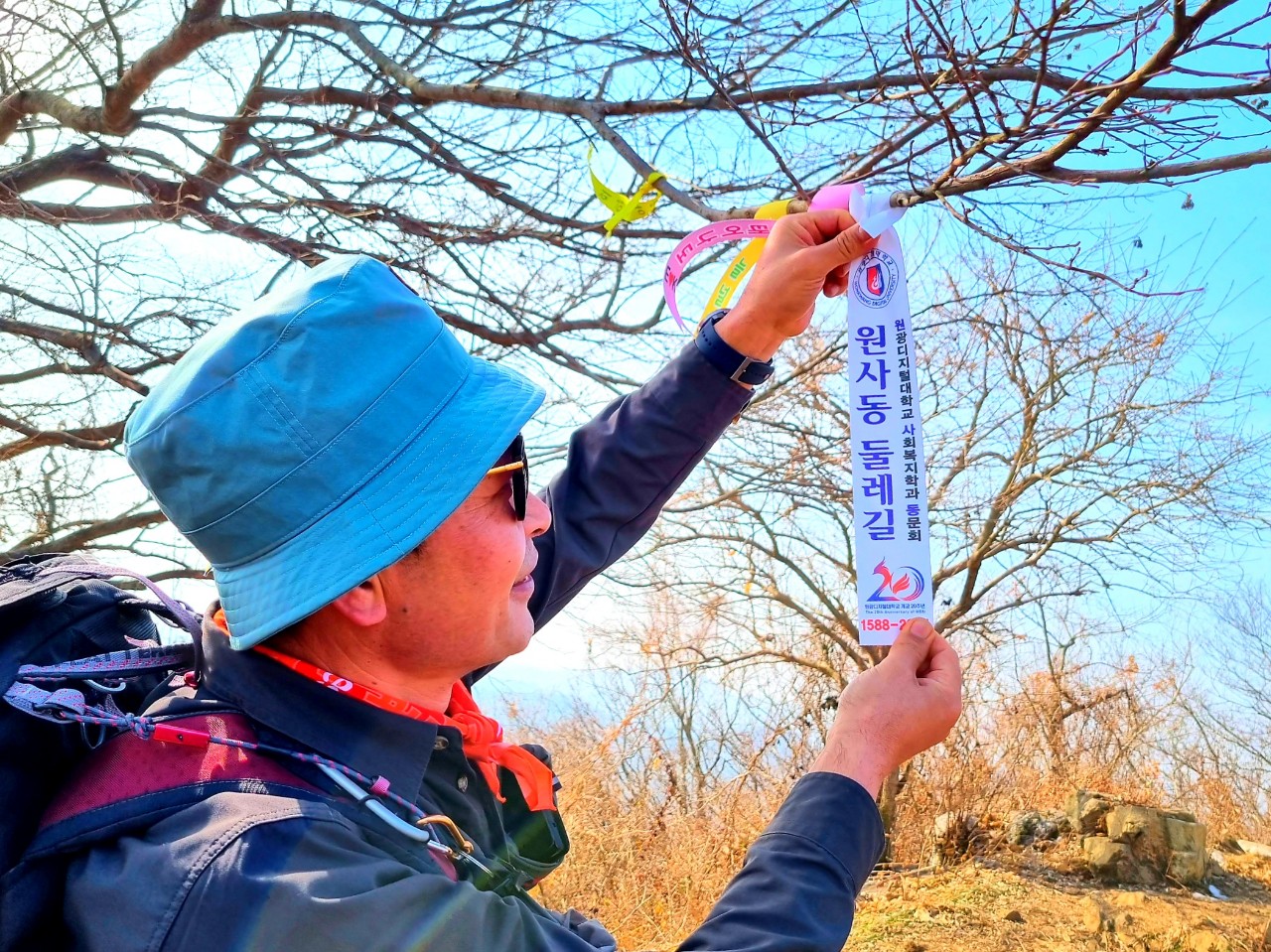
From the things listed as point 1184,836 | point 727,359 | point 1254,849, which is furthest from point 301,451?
point 1254,849

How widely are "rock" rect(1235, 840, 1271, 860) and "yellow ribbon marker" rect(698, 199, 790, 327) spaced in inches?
318

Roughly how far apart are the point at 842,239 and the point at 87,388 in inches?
183

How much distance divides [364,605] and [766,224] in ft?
3.82

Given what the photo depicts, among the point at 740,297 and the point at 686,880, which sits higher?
the point at 740,297

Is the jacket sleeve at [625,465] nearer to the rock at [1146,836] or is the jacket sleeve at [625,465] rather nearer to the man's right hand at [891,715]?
the man's right hand at [891,715]

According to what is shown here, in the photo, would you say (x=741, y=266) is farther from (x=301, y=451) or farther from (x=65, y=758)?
(x=65, y=758)

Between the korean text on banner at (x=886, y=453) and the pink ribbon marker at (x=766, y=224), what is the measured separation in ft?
0.16

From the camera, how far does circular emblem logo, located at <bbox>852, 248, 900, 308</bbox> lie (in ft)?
5.65

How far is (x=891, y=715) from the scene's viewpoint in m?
1.33

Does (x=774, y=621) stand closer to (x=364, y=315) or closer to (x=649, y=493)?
(x=649, y=493)

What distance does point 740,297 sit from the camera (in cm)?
179

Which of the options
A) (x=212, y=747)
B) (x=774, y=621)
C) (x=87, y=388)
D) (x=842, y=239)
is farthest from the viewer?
(x=774, y=621)

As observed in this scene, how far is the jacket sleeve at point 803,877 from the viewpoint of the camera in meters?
1.07

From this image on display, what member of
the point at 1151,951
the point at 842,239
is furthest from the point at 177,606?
the point at 1151,951
